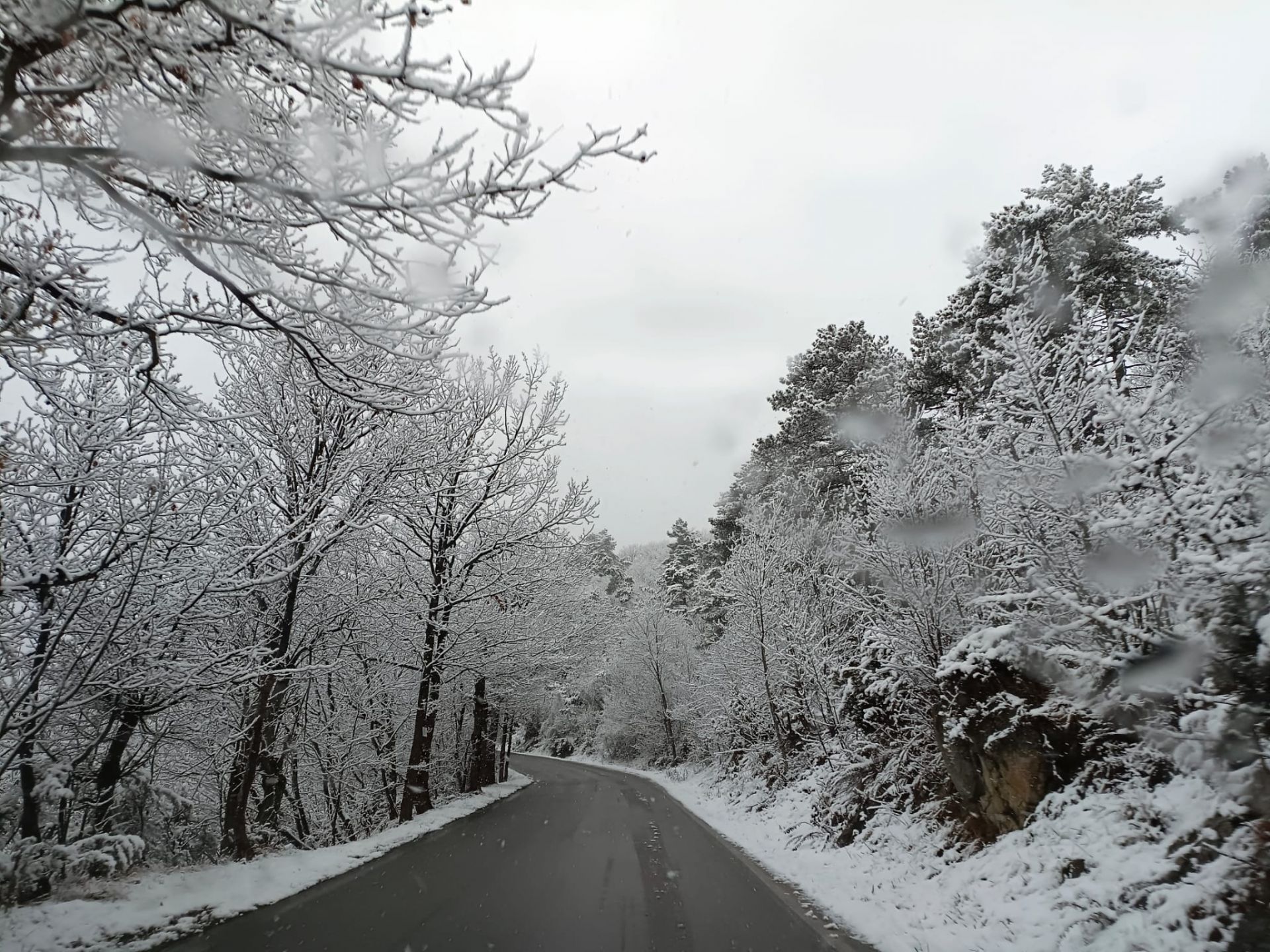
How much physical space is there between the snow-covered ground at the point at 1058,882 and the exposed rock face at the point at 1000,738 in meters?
0.38

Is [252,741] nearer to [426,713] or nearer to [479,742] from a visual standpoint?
[426,713]

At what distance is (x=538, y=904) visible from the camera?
653 cm

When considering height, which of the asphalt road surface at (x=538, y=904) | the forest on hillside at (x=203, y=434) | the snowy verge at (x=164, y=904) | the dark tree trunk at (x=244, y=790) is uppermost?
the forest on hillside at (x=203, y=434)

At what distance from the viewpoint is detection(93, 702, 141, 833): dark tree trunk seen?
6.43m

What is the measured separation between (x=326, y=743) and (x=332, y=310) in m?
11.7

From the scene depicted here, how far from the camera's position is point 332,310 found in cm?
372

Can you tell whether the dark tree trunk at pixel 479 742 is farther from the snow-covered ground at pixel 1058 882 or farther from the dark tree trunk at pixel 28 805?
the dark tree trunk at pixel 28 805

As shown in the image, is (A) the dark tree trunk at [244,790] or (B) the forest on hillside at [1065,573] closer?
(B) the forest on hillside at [1065,573]

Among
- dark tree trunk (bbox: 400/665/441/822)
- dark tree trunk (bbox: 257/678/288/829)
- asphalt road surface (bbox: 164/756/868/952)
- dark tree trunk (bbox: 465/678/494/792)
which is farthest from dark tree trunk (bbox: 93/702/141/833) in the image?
dark tree trunk (bbox: 465/678/494/792)

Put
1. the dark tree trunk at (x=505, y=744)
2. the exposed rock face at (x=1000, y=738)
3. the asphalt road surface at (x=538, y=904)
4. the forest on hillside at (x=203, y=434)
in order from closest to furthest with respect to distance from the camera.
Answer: the forest on hillside at (x=203, y=434)
the asphalt road surface at (x=538, y=904)
the exposed rock face at (x=1000, y=738)
the dark tree trunk at (x=505, y=744)

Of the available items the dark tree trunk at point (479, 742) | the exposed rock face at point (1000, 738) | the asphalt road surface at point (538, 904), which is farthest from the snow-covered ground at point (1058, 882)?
the dark tree trunk at point (479, 742)

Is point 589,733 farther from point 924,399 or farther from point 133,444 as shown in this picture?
point 133,444

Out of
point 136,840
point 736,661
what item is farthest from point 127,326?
point 736,661

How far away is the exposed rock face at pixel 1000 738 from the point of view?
6574mm
